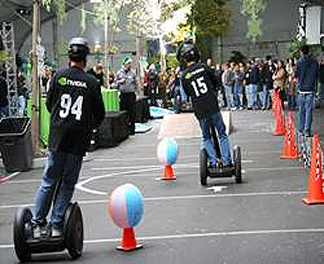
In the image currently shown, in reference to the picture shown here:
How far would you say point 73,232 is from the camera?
6.43 m

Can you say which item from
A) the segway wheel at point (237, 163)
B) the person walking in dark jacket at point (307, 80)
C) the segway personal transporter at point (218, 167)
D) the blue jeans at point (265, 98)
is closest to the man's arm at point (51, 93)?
the segway personal transporter at point (218, 167)

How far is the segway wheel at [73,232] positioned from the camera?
637 cm

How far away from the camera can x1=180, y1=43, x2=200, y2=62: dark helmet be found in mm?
9953

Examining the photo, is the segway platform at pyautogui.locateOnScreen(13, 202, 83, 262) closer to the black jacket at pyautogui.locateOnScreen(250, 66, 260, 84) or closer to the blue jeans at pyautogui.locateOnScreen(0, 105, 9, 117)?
the blue jeans at pyautogui.locateOnScreen(0, 105, 9, 117)

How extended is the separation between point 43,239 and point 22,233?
20 centimetres

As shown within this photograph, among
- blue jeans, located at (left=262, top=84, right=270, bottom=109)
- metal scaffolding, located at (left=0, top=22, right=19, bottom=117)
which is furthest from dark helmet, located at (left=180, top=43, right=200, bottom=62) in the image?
blue jeans, located at (left=262, top=84, right=270, bottom=109)

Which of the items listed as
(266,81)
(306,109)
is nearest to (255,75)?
(266,81)

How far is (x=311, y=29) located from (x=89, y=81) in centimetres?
2464

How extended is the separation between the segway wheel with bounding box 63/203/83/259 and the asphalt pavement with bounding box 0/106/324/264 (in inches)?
4.6

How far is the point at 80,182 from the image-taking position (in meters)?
11.8

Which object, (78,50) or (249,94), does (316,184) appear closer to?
(78,50)

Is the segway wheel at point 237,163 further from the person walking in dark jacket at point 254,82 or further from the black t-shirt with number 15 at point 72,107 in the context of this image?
the person walking in dark jacket at point 254,82

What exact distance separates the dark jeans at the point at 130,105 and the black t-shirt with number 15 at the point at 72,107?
1368cm

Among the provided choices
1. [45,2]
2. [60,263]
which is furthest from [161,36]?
[60,263]
